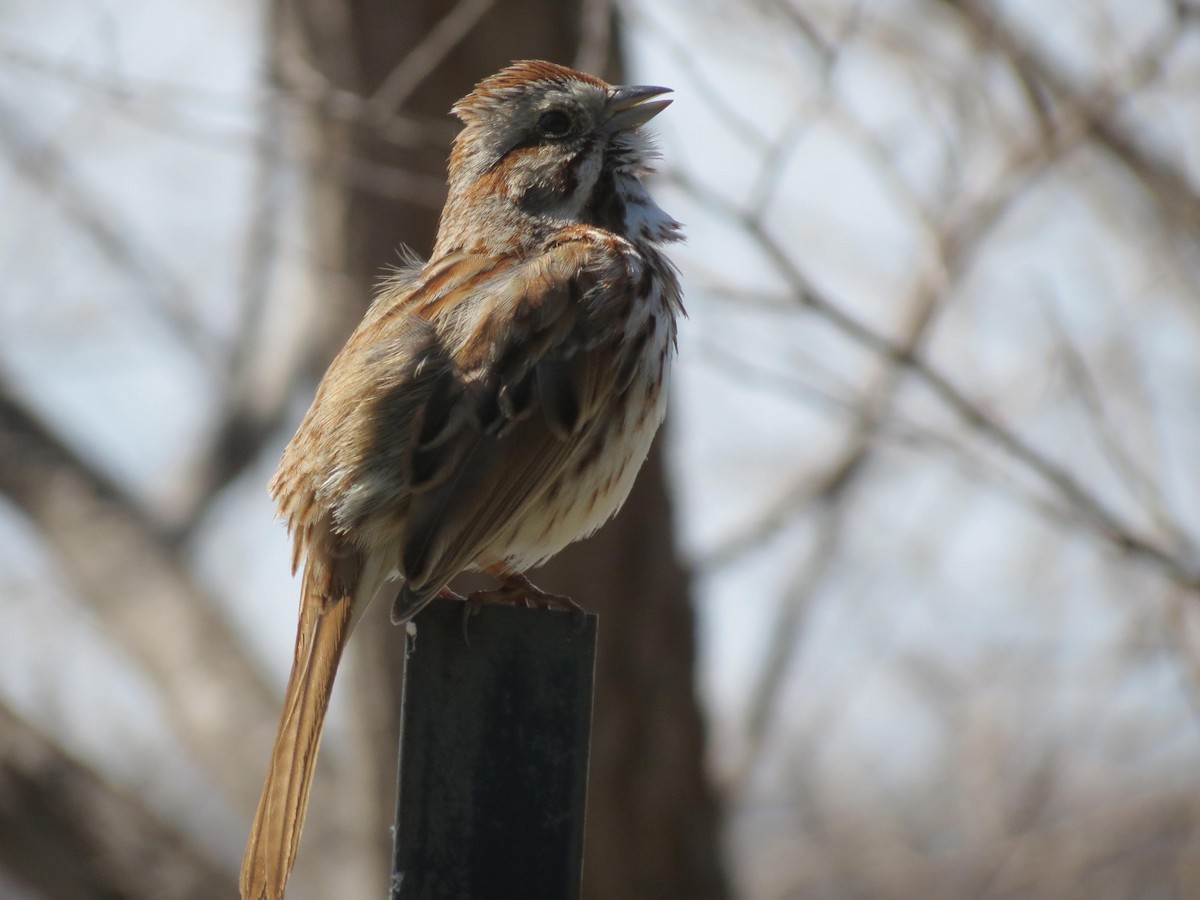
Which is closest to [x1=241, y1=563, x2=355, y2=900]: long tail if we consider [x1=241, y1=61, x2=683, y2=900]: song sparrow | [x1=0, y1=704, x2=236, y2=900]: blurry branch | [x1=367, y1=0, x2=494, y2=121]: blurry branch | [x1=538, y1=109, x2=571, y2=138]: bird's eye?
[x1=241, y1=61, x2=683, y2=900]: song sparrow

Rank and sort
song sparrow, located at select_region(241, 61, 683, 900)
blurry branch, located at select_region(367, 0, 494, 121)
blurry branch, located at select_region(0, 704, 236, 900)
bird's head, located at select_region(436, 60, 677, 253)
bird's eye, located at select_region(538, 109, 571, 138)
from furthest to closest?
blurry branch, located at select_region(0, 704, 236, 900) → blurry branch, located at select_region(367, 0, 494, 121) → bird's eye, located at select_region(538, 109, 571, 138) → bird's head, located at select_region(436, 60, 677, 253) → song sparrow, located at select_region(241, 61, 683, 900)

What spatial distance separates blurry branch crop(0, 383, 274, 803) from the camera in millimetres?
7535

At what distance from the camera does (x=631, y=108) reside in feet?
15.6

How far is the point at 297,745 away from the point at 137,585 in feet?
15.5

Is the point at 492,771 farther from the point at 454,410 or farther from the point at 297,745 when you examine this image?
the point at 454,410

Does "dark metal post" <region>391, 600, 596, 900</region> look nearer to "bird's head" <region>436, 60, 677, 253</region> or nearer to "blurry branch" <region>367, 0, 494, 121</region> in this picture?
"bird's head" <region>436, 60, 677, 253</region>

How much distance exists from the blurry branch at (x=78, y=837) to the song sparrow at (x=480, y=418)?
124 inches

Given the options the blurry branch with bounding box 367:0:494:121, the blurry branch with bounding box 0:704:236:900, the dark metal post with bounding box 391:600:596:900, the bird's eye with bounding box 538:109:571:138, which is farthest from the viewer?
the blurry branch with bounding box 0:704:236:900

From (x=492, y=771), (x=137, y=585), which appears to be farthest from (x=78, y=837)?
(x=492, y=771)

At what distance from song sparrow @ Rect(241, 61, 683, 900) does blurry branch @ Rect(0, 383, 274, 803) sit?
140 inches

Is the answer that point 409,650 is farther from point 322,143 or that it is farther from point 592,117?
point 322,143

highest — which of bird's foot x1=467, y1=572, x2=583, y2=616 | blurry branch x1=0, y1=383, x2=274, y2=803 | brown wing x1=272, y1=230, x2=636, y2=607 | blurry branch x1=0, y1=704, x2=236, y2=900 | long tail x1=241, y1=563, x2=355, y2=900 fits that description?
blurry branch x1=0, y1=383, x2=274, y2=803

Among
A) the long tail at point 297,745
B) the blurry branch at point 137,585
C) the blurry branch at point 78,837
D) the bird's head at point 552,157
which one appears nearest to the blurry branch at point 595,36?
the bird's head at point 552,157

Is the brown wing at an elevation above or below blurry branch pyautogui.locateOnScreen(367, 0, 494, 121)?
below
